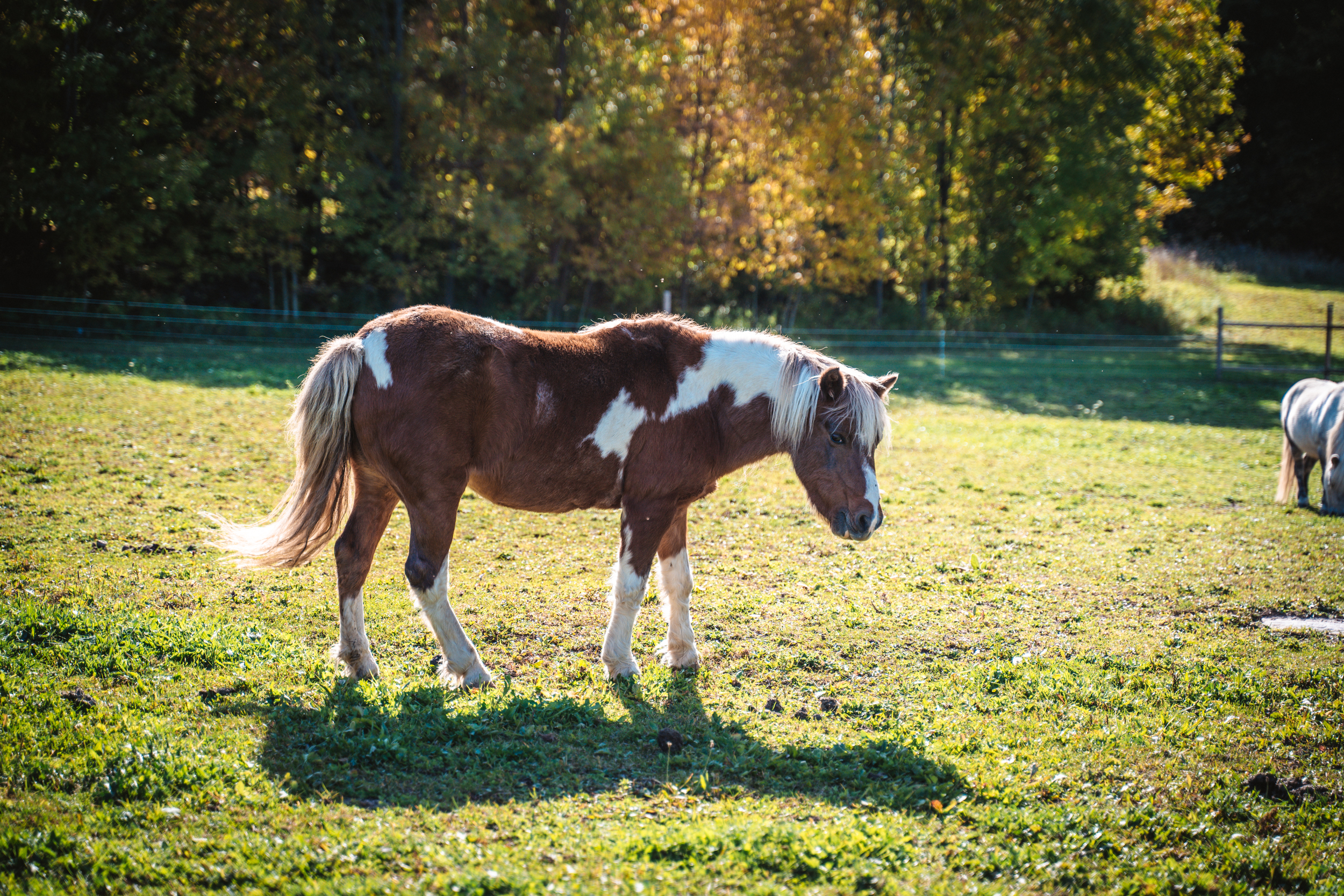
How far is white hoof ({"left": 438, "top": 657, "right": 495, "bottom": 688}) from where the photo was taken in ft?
16.2

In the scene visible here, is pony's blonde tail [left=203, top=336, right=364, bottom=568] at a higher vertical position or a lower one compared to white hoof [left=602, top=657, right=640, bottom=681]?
higher

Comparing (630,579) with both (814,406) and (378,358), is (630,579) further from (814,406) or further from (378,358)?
(378,358)

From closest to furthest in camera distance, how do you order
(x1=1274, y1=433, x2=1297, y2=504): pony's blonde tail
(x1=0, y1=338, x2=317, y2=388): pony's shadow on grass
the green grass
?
the green grass → (x1=1274, y1=433, x2=1297, y2=504): pony's blonde tail → (x1=0, y1=338, x2=317, y2=388): pony's shadow on grass

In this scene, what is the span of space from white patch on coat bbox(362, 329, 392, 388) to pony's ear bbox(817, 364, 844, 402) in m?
2.55

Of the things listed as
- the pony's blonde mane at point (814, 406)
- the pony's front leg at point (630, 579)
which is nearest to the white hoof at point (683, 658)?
the pony's front leg at point (630, 579)

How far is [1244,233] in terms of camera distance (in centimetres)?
4372

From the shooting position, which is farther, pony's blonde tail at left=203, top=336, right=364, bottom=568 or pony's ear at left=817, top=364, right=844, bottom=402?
pony's ear at left=817, top=364, right=844, bottom=402

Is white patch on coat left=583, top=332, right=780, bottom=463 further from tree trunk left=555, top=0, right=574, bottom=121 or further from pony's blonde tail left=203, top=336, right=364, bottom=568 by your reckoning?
tree trunk left=555, top=0, right=574, bottom=121

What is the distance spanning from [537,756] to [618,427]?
2001 mm

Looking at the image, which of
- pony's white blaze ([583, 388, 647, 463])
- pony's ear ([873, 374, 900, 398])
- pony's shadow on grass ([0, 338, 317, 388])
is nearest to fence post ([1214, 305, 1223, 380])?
pony's ear ([873, 374, 900, 398])

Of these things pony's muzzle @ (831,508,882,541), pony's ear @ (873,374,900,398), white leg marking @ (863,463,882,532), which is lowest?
pony's muzzle @ (831,508,882,541)

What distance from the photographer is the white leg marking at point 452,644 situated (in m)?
4.92

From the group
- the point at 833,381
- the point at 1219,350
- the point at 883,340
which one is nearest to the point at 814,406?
the point at 833,381

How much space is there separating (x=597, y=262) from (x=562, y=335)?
788 inches
